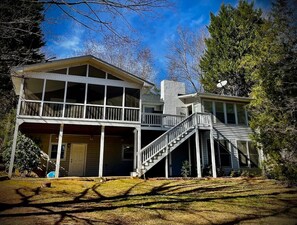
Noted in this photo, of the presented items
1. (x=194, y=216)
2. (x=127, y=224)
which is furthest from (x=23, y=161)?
(x=194, y=216)

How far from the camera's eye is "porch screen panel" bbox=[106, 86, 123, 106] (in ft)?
45.1

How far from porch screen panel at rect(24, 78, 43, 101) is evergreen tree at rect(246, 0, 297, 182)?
13.2 m

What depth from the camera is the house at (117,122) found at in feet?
40.2

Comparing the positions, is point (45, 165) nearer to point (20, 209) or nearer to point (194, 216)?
point (20, 209)

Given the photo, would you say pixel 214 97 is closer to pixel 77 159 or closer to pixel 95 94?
pixel 95 94

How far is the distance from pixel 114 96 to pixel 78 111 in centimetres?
263

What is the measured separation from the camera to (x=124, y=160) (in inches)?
635

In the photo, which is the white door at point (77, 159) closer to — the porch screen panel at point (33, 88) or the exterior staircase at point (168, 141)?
the porch screen panel at point (33, 88)

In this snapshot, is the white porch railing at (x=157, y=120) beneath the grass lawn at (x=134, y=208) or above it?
above

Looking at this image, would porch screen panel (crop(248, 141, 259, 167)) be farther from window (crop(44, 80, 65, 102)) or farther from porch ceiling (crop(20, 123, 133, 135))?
window (crop(44, 80, 65, 102))

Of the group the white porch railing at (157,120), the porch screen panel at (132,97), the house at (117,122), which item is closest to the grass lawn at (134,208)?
the house at (117,122)

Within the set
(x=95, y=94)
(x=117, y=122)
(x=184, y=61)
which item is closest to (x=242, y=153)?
(x=117, y=122)

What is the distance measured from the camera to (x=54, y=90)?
45.7 feet

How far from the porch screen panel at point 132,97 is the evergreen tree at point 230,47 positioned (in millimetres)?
15456
